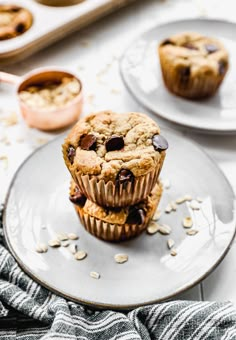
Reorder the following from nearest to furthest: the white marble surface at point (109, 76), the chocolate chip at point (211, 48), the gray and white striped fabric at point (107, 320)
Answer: the gray and white striped fabric at point (107, 320), the white marble surface at point (109, 76), the chocolate chip at point (211, 48)

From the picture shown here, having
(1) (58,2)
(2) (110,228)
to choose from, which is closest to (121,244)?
(2) (110,228)

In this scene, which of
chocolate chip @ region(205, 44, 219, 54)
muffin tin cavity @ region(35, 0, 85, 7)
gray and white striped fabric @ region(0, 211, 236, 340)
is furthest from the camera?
muffin tin cavity @ region(35, 0, 85, 7)

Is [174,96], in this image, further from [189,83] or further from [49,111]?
[49,111]

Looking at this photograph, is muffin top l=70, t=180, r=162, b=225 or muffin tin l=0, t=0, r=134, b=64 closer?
muffin top l=70, t=180, r=162, b=225

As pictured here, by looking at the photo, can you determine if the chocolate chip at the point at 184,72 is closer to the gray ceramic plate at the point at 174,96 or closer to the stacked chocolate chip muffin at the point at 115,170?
the gray ceramic plate at the point at 174,96

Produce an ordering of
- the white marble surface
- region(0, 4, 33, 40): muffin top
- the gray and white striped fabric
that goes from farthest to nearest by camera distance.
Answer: region(0, 4, 33, 40): muffin top → the white marble surface → the gray and white striped fabric

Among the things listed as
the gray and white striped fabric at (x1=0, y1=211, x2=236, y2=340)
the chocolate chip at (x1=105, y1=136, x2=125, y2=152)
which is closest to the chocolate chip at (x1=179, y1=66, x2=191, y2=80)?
the chocolate chip at (x1=105, y1=136, x2=125, y2=152)

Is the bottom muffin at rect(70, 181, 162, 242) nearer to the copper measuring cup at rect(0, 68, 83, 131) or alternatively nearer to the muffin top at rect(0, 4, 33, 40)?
the copper measuring cup at rect(0, 68, 83, 131)

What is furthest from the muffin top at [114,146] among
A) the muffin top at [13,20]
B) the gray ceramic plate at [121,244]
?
the muffin top at [13,20]
